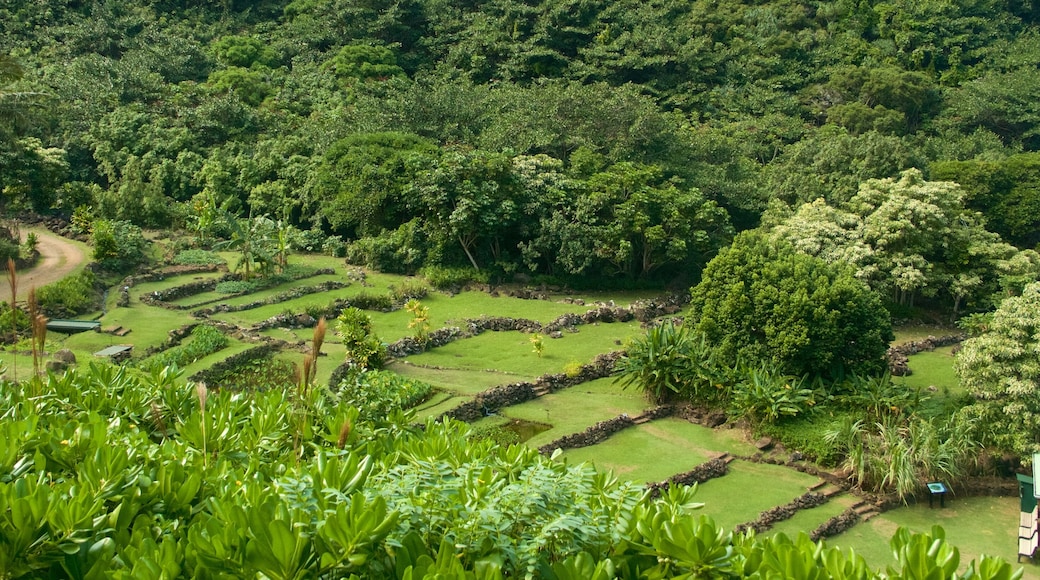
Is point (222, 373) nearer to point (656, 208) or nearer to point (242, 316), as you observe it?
point (242, 316)

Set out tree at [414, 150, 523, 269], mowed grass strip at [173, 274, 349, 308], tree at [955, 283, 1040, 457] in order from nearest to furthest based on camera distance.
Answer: tree at [955, 283, 1040, 457], mowed grass strip at [173, 274, 349, 308], tree at [414, 150, 523, 269]

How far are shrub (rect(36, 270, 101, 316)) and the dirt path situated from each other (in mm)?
468

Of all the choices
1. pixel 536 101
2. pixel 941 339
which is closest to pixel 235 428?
pixel 941 339

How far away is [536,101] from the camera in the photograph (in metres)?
34.1

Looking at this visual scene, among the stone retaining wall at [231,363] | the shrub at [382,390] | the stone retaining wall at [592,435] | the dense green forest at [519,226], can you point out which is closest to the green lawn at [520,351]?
the dense green forest at [519,226]

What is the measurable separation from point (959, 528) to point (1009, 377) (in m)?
3.15

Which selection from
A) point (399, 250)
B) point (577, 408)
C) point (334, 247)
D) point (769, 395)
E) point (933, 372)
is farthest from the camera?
point (334, 247)

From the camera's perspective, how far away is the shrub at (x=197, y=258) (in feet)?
96.6

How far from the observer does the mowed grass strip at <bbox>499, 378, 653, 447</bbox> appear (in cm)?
1852

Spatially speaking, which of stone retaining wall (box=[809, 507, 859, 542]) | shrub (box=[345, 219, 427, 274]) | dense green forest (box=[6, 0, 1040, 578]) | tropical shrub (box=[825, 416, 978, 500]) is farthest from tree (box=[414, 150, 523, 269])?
stone retaining wall (box=[809, 507, 859, 542])

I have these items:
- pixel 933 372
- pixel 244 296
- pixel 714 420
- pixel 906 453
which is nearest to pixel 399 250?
pixel 244 296

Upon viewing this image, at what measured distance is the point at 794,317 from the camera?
18.9m

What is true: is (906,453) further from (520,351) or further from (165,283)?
(165,283)

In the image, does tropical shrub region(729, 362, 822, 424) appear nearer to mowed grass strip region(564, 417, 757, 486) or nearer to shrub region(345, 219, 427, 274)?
mowed grass strip region(564, 417, 757, 486)
